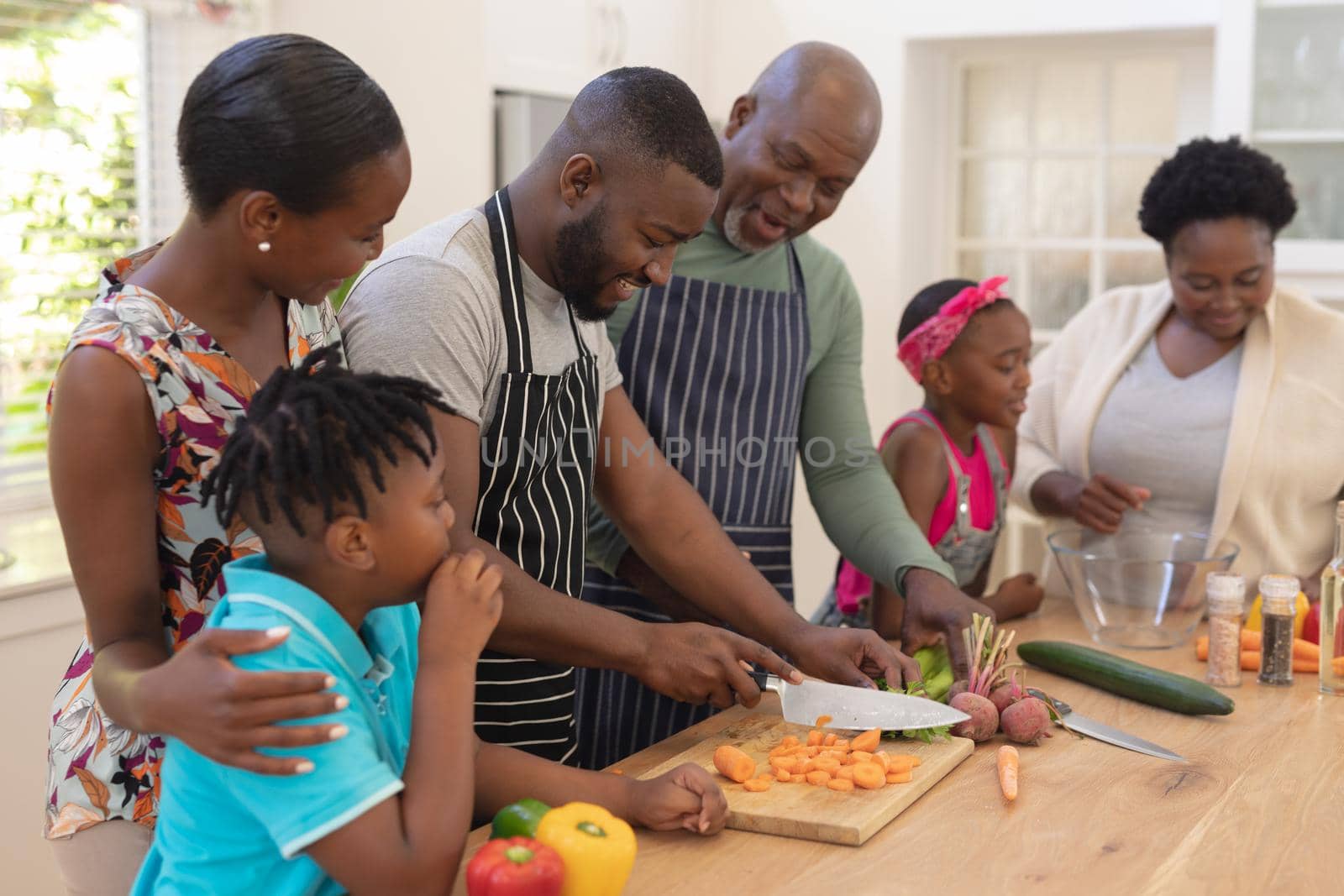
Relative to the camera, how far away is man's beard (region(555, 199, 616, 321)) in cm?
155

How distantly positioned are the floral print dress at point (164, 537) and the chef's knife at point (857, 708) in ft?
2.14

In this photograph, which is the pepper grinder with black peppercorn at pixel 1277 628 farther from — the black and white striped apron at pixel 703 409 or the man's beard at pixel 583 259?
the man's beard at pixel 583 259

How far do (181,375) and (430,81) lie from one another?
7.66ft

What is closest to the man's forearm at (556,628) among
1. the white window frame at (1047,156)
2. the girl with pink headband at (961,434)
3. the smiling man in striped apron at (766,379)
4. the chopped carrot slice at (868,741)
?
the chopped carrot slice at (868,741)

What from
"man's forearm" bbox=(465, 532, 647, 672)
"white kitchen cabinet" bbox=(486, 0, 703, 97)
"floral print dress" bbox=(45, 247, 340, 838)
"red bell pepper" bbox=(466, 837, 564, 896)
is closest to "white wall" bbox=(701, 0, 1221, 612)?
"white kitchen cabinet" bbox=(486, 0, 703, 97)

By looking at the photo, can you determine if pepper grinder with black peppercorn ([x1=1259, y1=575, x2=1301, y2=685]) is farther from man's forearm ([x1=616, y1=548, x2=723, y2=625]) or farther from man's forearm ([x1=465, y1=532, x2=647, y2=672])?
man's forearm ([x1=465, y1=532, x2=647, y2=672])

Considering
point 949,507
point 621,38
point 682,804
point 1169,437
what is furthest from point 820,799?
point 621,38

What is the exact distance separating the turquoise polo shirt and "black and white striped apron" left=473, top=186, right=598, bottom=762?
1.37ft

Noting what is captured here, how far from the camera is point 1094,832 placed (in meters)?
1.38

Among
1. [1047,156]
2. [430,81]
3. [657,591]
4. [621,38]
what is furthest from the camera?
[1047,156]

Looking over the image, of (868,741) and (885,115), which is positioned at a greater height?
(885,115)

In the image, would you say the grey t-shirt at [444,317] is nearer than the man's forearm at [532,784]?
No

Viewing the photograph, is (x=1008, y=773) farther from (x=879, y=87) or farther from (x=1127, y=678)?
(x=879, y=87)

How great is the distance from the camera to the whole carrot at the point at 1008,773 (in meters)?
1.47
